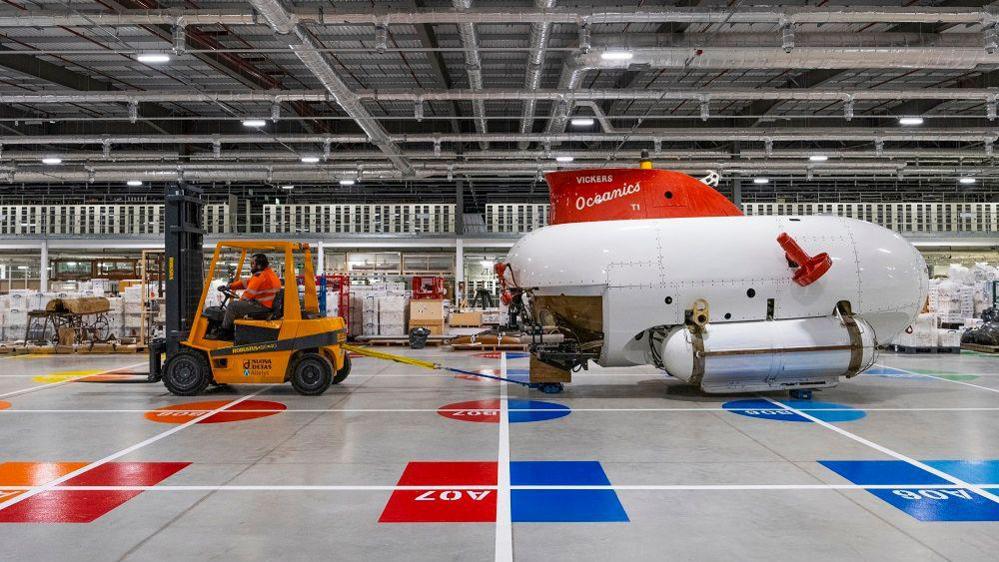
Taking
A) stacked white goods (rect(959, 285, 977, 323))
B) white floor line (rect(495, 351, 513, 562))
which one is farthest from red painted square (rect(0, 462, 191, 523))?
stacked white goods (rect(959, 285, 977, 323))

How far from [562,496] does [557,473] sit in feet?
1.89

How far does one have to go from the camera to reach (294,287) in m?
8.87

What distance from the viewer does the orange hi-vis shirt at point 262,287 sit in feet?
28.5

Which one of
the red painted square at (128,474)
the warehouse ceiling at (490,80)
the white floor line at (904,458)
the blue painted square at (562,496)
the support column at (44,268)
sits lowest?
the white floor line at (904,458)

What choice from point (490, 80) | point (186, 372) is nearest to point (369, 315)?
point (490, 80)

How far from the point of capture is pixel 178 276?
30.7 ft

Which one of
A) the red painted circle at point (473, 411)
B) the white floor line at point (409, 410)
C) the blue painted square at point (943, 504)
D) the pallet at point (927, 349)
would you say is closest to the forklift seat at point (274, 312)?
the white floor line at point (409, 410)

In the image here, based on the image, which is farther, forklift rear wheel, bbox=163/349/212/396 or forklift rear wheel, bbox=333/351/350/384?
forklift rear wheel, bbox=333/351/350/384

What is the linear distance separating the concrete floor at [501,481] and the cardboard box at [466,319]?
981 centimetres

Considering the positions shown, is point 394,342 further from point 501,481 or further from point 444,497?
point 444,497

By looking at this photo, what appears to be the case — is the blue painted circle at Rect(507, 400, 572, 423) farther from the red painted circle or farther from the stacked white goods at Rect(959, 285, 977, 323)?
the stacked white goods at Rect(959, 285, 977, 323)

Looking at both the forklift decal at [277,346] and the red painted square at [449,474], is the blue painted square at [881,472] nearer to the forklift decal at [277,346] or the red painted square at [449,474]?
the red painted square at [449,474]

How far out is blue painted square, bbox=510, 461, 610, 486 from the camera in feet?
15.9

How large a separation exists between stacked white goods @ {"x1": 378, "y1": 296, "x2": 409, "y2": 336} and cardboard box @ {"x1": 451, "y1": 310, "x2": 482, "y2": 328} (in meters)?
1.86
